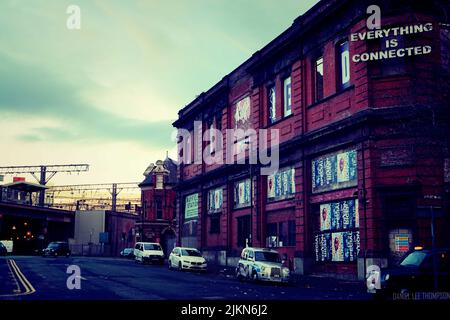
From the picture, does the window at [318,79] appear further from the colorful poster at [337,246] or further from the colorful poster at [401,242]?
the colorful poster at [401,242]

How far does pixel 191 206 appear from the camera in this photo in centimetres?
4566

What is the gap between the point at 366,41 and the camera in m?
23.7

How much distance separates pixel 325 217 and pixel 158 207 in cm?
4565

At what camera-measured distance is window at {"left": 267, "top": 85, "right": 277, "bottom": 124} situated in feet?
106

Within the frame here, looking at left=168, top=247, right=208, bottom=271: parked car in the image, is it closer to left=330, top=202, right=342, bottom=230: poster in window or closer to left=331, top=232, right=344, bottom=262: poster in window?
left=331, top=232, right=344, bottom=262: poster in window

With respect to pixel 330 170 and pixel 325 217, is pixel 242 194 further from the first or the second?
pixel 330 170

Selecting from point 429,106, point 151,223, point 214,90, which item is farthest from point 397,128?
point 151,223

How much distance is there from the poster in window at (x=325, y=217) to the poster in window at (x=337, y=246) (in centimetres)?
69

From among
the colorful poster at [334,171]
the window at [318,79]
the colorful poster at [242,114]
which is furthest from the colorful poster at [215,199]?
the window at [318,79]

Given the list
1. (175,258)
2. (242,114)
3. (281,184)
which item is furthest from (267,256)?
(242,114)

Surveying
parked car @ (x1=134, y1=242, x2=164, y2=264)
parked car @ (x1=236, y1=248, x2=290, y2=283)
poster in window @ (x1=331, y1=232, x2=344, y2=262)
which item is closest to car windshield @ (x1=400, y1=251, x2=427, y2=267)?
parked car @ (x1=236, y1=248, x2=290, y2=283)

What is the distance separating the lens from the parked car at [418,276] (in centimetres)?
1407

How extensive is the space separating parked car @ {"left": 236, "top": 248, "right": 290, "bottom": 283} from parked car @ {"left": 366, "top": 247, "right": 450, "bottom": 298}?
7728 millimetres
